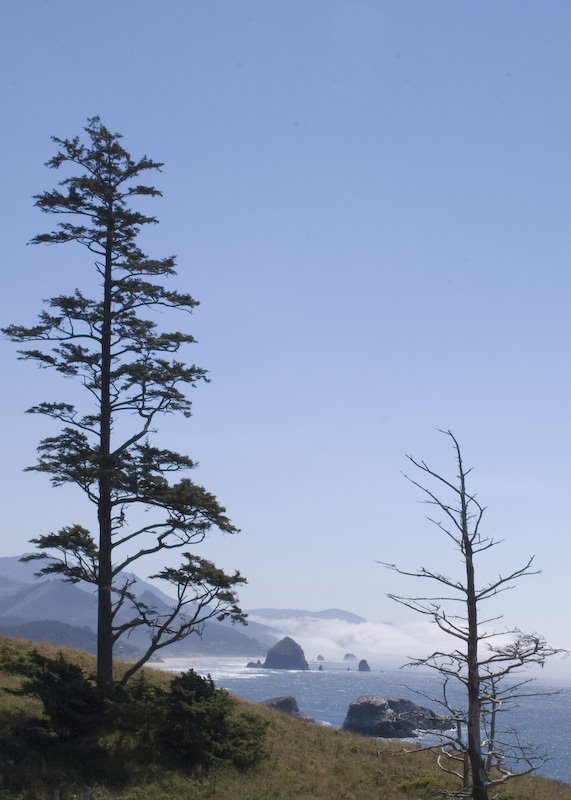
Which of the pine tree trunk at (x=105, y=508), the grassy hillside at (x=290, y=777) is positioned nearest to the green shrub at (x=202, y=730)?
the grassy hillside at (x=290, y=777)

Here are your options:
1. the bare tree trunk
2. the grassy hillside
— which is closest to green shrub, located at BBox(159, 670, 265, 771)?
the grassy hillside

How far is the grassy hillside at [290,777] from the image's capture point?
2061 cm

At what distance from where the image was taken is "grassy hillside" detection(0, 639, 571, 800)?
67.6 ft

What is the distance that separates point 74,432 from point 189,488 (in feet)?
13.5

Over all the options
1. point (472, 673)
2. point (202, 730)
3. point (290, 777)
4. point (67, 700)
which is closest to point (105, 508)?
point (67, 700)

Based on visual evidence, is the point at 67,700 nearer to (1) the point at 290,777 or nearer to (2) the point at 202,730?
(2) the point at 202,730

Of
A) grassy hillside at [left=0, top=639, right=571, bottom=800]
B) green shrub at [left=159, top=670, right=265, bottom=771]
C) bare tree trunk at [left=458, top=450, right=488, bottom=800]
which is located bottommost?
grassy hillside at [left=0, top=639, right=571, bottom=800]

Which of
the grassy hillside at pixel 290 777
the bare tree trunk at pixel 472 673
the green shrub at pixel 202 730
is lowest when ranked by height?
the grassy hillside at pixel 290 777

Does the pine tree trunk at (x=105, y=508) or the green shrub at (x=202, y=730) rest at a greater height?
the pine tree trunk at (x=105, y=508)

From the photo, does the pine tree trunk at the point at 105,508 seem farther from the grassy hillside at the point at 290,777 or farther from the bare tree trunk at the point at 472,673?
the bare tree trunk at the point at 472,673

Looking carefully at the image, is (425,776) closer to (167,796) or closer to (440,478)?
(167,796)

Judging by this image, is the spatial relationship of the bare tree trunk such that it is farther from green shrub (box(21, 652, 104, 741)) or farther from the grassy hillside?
green shrub (box(21, 652, 104, 741))

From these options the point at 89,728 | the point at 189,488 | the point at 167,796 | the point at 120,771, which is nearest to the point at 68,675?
the point at 89,728

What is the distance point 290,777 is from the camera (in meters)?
24.6
